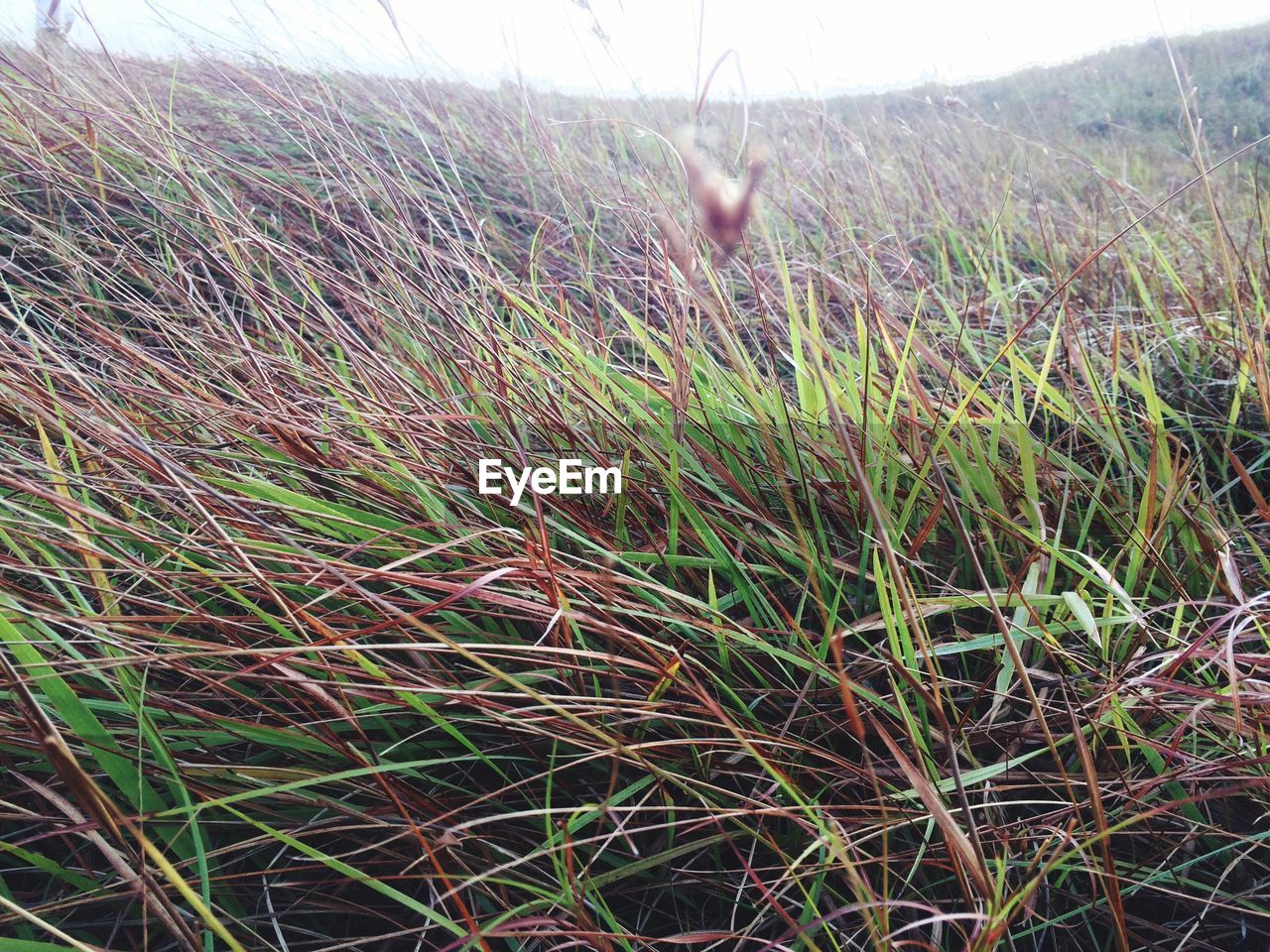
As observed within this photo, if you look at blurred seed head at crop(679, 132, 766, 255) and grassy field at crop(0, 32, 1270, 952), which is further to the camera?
grassy field at crop(0, 32, 1270, 952)

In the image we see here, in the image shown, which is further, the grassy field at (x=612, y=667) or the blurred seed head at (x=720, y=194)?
the grassy field at (x=612, y=667)

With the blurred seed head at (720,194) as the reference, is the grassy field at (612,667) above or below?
below

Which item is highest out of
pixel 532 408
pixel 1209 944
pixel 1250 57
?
pixel 1250 57

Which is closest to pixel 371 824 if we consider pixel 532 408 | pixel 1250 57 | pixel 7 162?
pixel 532 408

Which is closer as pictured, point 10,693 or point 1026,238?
point 10,693

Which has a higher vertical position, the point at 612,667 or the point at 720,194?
the point at 720,194

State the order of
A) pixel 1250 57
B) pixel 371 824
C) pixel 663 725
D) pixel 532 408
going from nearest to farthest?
pixel 371 824 < pixel 663 725 < pixel 532 408 < pixel 1250 57

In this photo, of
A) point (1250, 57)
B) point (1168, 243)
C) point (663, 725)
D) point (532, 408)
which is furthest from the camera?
point (1250, 57)

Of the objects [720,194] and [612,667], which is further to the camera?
[612,667]

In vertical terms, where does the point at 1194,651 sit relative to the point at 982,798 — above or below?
above

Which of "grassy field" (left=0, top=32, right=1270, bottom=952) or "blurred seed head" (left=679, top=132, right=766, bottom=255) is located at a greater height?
"blurred seed head" (left=679, top=132, right=766, bottom=255)

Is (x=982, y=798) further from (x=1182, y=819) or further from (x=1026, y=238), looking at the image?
(x=1026, y=238)
